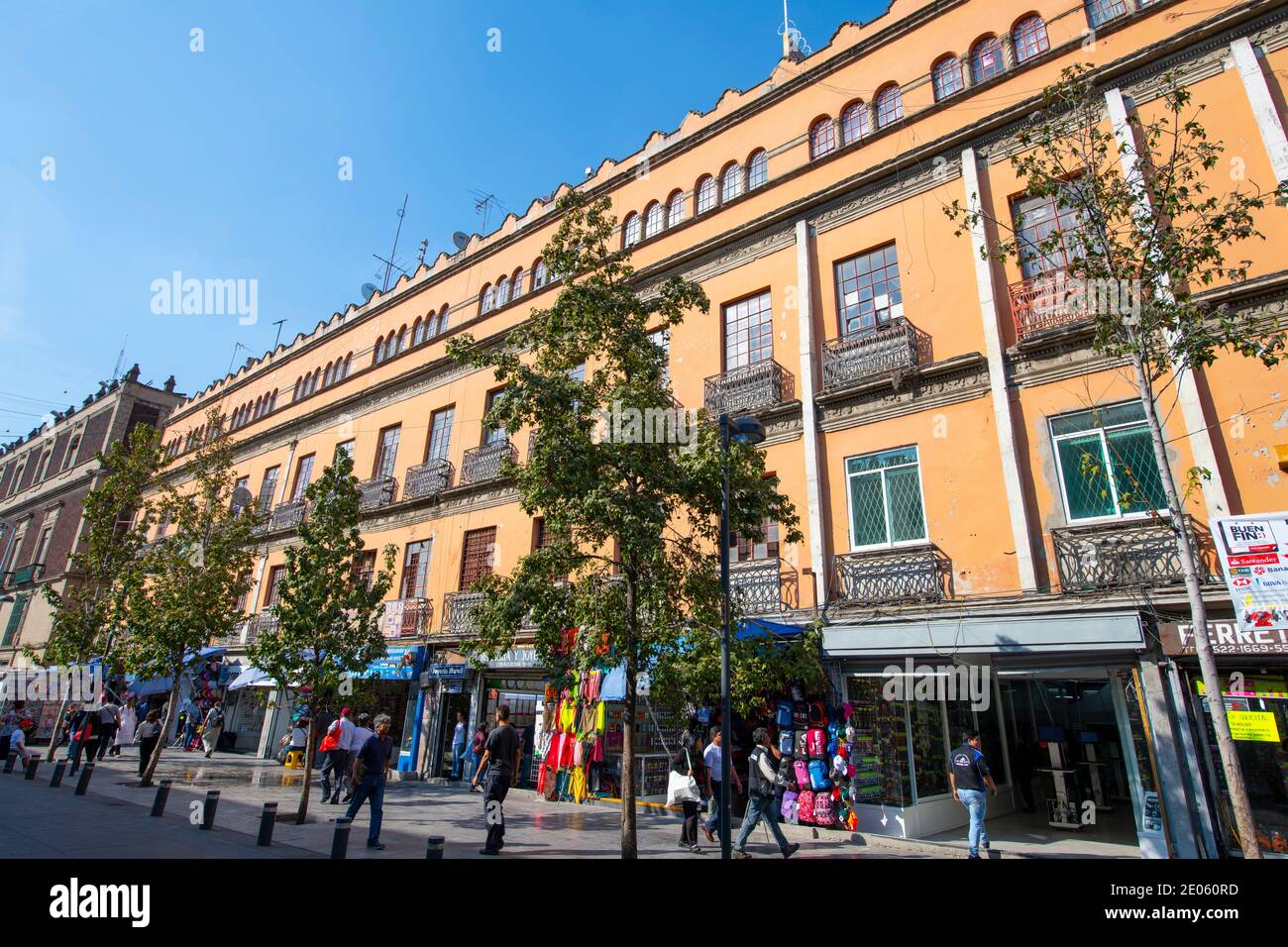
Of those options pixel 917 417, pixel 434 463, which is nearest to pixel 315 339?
pixel 434 463

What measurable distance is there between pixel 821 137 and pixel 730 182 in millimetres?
2447

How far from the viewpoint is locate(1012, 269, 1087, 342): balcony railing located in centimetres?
1091

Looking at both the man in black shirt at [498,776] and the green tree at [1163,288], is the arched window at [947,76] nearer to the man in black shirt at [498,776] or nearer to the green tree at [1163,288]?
the green tree at [1163,288]

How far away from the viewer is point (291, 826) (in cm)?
1033

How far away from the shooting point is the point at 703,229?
55.2ft

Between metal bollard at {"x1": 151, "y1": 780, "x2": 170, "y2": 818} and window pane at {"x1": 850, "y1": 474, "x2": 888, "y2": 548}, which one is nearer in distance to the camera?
metal bollard at {"x1": 151, "y1": 780, "x2": 170, "y2": 818}

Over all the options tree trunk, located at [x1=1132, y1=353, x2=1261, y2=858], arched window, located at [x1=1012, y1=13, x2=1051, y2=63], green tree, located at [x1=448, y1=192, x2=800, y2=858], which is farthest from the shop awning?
arched window, located at [x1=1012, y1=13, x2=1051, y2=63]

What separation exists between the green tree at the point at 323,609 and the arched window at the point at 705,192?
10911 millimetres

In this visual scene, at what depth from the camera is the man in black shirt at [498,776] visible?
27.6 feet

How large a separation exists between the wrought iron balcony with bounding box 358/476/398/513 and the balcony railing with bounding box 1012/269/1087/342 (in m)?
17.9

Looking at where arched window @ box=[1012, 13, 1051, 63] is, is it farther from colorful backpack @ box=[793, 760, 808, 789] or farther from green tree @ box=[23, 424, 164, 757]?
green tree @ box=[23, 424, 164, 757]
